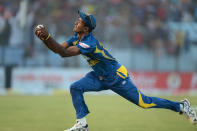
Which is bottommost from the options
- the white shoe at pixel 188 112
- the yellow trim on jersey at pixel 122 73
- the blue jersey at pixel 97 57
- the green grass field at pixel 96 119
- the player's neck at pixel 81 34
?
the green grass field at pixel 96 119

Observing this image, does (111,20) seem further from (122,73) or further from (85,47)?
(85,47)

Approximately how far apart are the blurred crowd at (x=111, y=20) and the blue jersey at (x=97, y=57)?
9785mm

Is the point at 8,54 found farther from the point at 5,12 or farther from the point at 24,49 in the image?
the point at 5,12

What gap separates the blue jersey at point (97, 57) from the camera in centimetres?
670

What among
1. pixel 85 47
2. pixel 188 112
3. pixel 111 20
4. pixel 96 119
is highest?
pixel 111 20

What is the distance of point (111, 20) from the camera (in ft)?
58.9

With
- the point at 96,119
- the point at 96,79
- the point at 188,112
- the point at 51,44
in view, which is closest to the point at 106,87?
the point at 96,79

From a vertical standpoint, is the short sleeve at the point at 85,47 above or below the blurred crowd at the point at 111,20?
below

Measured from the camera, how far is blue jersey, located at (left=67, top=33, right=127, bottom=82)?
22.0 feet

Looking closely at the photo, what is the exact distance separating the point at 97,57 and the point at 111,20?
11133 millimetres

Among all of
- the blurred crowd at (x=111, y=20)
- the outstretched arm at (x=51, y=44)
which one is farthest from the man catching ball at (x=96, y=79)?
the blurred crowd at (x=111, y=20)

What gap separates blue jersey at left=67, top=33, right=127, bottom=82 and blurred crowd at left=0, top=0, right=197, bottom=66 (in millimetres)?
9785

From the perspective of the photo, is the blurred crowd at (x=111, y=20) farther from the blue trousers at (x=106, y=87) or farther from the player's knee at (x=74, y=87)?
the player's knee at (x=74, y=87)

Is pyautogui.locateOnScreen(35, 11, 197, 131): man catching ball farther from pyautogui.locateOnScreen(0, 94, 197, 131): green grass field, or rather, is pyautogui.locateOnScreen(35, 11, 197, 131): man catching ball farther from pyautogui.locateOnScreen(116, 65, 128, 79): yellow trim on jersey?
pyautogui.locateOnScreen(0, 94, 197, 131): green grass field
